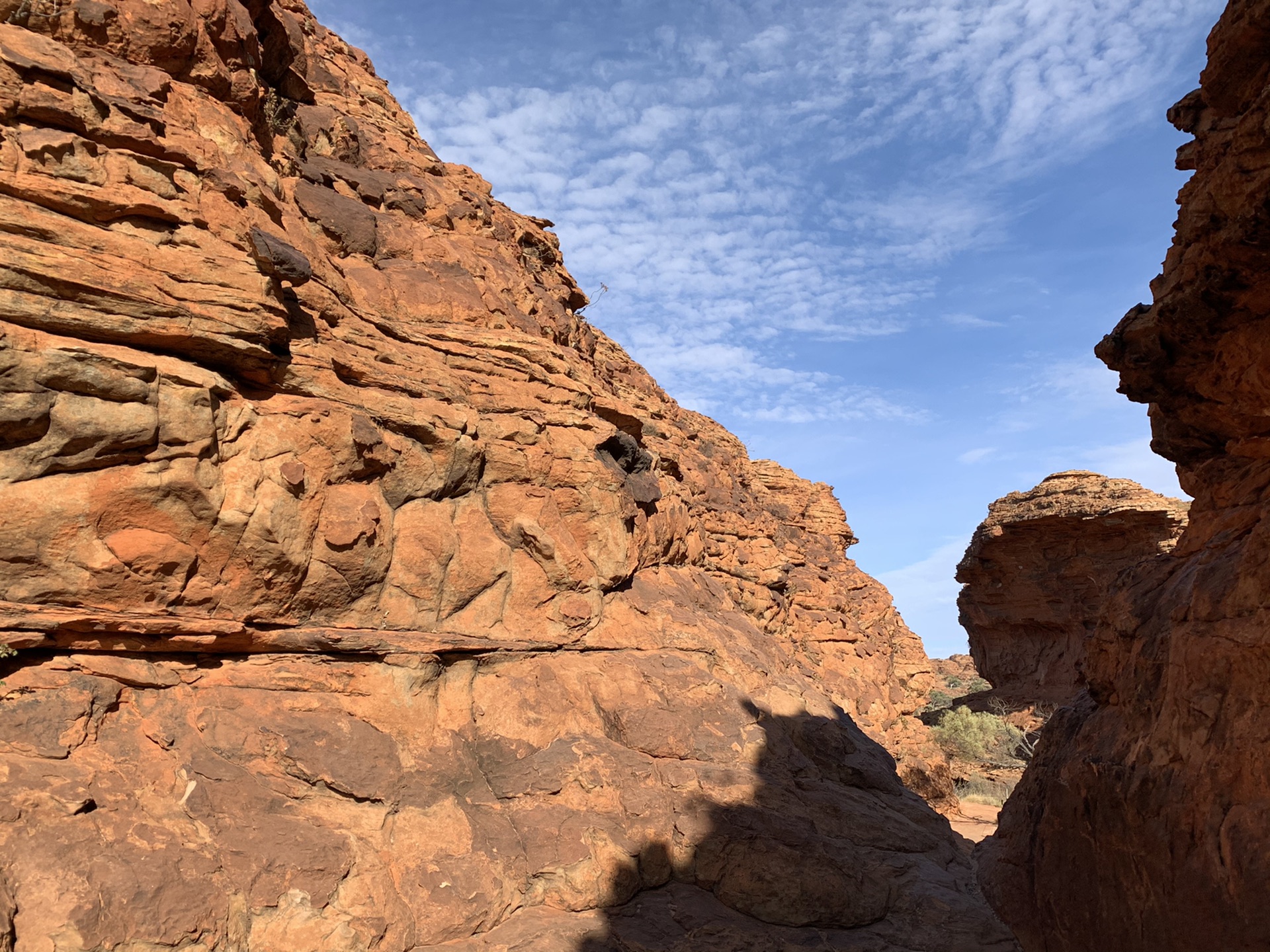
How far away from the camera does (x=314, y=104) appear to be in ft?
49.1

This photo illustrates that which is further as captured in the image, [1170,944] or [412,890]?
[412,890]

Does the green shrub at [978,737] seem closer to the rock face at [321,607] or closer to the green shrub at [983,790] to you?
the green shrub at [983,790]

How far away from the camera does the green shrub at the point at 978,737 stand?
3162 centimetres

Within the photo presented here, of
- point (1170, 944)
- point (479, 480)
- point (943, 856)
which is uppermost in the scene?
point (479, 480)

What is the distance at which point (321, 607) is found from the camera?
905 centimetres

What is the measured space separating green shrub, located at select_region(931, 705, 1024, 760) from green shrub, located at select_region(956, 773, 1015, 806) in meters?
1.52

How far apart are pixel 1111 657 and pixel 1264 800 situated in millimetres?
2609

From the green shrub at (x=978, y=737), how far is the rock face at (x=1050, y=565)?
10.9 feet

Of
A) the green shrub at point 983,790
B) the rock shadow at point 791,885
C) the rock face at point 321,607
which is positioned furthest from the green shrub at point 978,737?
the rock shadow at point 791,885

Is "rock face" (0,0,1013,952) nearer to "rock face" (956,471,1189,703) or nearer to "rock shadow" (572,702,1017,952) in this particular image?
"rock shadow" (572,702,1017,952)

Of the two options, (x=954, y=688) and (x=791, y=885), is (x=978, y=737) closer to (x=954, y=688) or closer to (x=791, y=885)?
(x=791, y=885)

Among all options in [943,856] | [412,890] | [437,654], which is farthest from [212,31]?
[943,856]

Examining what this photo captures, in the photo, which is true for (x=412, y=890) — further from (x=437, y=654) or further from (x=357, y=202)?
(x=357, y=202)

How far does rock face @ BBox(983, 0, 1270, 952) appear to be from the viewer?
5.28 metres
